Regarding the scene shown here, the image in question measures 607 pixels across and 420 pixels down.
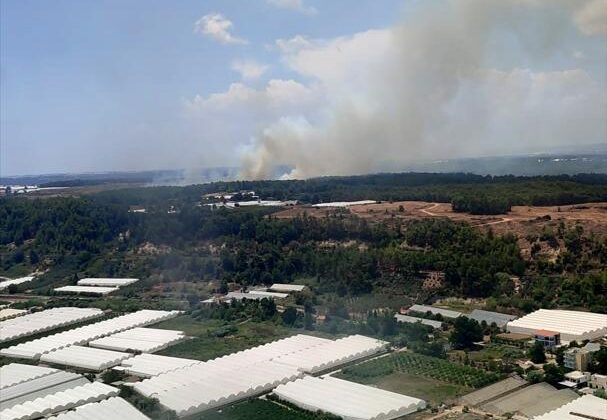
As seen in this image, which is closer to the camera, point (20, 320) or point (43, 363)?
Answer: point (43, 363)

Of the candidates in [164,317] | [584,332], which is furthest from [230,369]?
[584,332]

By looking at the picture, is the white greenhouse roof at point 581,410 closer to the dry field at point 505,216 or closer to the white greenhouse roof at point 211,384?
the white greenhouse roof at point 211,384

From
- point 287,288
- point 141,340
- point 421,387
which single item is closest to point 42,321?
point 141,340

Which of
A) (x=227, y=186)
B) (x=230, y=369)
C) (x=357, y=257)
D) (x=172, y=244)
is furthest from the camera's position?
(x=227, y=186)

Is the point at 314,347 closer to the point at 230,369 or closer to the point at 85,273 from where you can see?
the point at 230,369

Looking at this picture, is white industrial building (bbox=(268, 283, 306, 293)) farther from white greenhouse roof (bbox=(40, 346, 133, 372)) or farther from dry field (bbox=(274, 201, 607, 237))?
white greenhouse roof (bbox=(40, 346, 133, 372))

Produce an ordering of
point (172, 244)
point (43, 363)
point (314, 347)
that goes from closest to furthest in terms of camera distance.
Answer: point (314, 347) < point (43, 363) < point (172, 244)

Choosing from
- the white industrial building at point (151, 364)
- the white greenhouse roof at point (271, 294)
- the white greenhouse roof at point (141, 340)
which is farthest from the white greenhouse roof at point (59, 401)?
the white greenhouse roof at point (271, 294)
